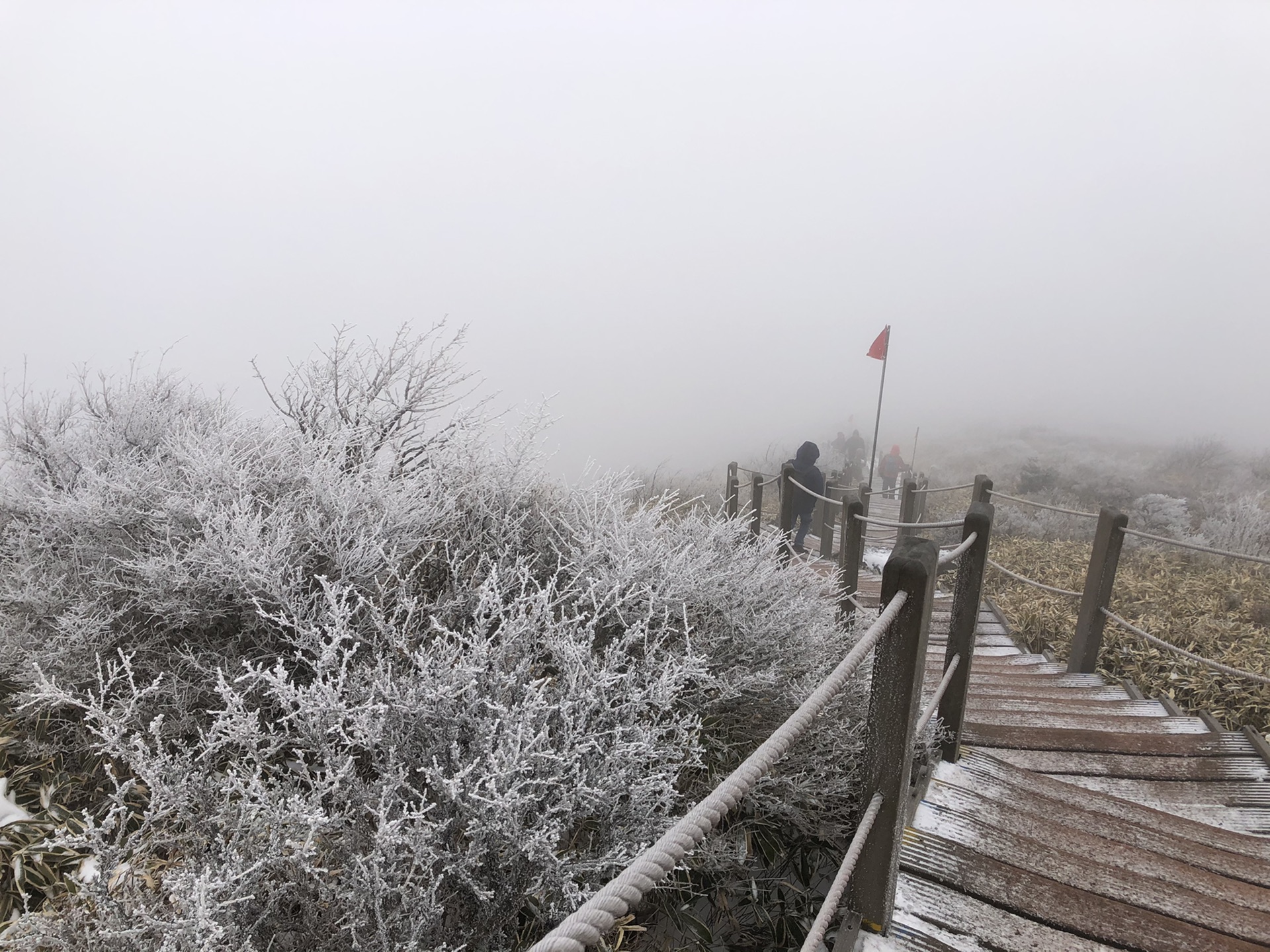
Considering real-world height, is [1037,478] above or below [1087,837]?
below

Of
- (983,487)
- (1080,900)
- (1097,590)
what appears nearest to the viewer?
(1080,900)

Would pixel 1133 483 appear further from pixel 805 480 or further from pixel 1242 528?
pixel 805 480

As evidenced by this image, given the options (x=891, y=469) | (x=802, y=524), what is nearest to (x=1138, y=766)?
(x=802, y=524)

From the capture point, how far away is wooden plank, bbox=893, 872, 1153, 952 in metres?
1.75

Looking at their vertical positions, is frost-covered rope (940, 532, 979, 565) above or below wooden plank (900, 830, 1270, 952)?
above

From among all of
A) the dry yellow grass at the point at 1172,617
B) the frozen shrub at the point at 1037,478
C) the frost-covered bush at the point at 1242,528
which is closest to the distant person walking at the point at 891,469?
the frozen shrub at the point at 1037,478

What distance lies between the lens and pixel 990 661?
5.24 meters

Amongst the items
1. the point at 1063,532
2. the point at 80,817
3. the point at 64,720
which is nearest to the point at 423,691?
the point at 80,817

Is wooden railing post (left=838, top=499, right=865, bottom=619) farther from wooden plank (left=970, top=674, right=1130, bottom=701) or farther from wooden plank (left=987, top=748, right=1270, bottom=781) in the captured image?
wooden plank (left=987, top=748, right=1270, bottom=781)

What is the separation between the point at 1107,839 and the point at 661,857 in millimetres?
2504

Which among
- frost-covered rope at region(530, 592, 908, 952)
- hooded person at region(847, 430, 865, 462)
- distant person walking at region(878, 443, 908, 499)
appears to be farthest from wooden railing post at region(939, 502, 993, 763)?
distant person walking at region(878, 443, 908, 499)

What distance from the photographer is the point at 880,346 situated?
45.0 ft

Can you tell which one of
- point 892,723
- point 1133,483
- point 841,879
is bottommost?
point 1133,483

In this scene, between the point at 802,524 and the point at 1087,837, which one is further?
the point at 802,524
